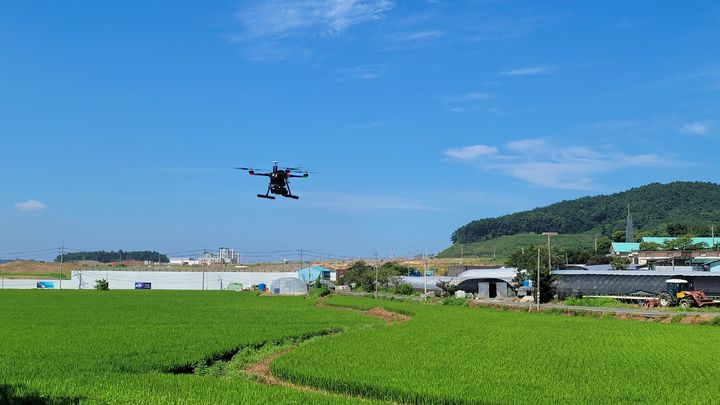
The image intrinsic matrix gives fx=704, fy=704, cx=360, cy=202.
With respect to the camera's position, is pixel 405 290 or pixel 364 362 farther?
pixel 405 290

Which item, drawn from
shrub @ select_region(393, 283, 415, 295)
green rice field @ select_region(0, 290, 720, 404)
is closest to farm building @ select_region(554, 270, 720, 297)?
shrub @ select_region(393, 283, 415, 295)

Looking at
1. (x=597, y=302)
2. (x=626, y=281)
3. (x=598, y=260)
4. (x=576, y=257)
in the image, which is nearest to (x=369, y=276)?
(x=598, y=260)

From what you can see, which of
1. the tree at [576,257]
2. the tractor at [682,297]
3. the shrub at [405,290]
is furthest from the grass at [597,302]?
the tree at [576,257]

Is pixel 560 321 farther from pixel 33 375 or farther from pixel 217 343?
pixel 33 375

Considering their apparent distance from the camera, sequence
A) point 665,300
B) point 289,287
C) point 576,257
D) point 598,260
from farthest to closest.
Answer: point 576,257 → point 598,260 → point 289,287 → point 665,300

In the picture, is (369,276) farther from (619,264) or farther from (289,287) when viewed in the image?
(619,264)

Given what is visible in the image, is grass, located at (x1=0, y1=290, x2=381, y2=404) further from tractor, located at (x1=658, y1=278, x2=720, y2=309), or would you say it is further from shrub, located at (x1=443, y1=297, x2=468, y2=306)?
tractor, located at (x1=658, y1=278, x2=720, y2=309)
